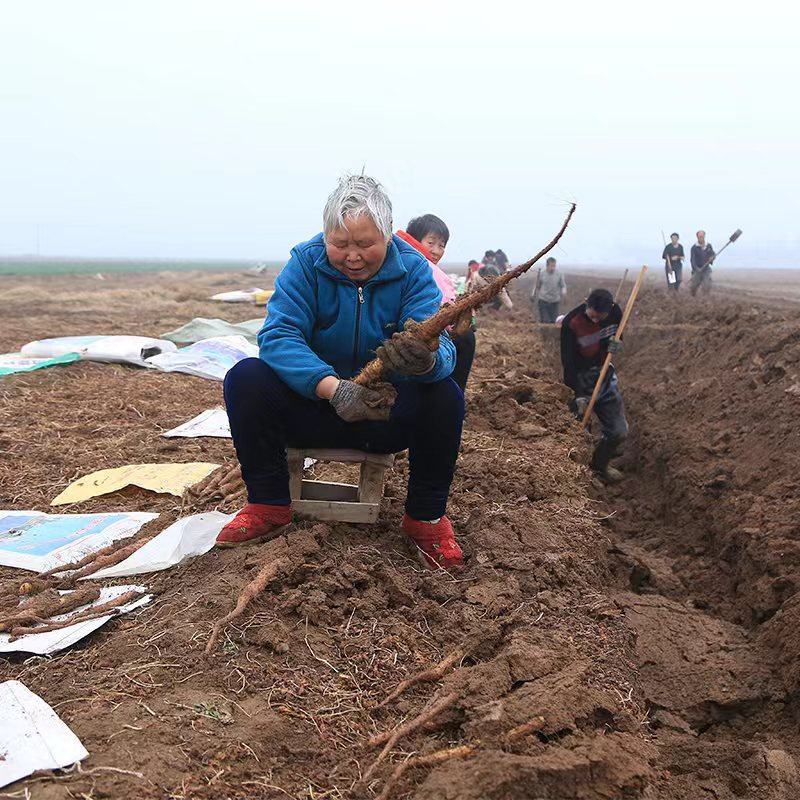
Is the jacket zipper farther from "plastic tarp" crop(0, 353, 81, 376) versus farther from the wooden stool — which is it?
"plastic tarp" crop(0, 353, 81, 376)

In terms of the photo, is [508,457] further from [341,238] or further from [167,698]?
[167,698]

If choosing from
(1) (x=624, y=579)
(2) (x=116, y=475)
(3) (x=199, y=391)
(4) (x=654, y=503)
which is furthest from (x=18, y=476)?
(4) (x=654, y=503)

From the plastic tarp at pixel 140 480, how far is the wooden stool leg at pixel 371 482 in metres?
1.25

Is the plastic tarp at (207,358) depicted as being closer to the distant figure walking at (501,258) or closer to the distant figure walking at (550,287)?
the distant figure walking at (550,287)

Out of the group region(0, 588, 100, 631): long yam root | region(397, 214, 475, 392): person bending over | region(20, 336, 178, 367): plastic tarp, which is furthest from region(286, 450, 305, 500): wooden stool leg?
region(20, 336, 178, 367): plastic tarp

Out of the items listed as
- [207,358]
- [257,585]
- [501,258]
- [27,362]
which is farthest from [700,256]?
[257,585]

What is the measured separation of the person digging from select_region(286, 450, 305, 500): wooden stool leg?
4.25 m

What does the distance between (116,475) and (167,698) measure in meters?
2.60

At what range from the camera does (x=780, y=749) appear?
3.00 m

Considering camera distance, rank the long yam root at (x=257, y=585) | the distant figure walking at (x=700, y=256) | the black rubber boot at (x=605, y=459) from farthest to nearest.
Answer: the distant figure walking at (x=700, y=256) < the black rubber boot at (x=605, y=459) < the long yam root at (x=257, y=585)

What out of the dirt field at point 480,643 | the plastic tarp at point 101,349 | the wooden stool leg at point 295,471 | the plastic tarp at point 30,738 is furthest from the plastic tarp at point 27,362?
the plastic tarp at point 30,738

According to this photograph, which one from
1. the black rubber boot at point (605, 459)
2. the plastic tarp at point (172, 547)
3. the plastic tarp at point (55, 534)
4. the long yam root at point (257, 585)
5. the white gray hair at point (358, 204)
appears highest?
the white gray hair at point (358, 204)

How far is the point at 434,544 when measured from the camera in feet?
11.3

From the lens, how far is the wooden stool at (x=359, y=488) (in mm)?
3378
